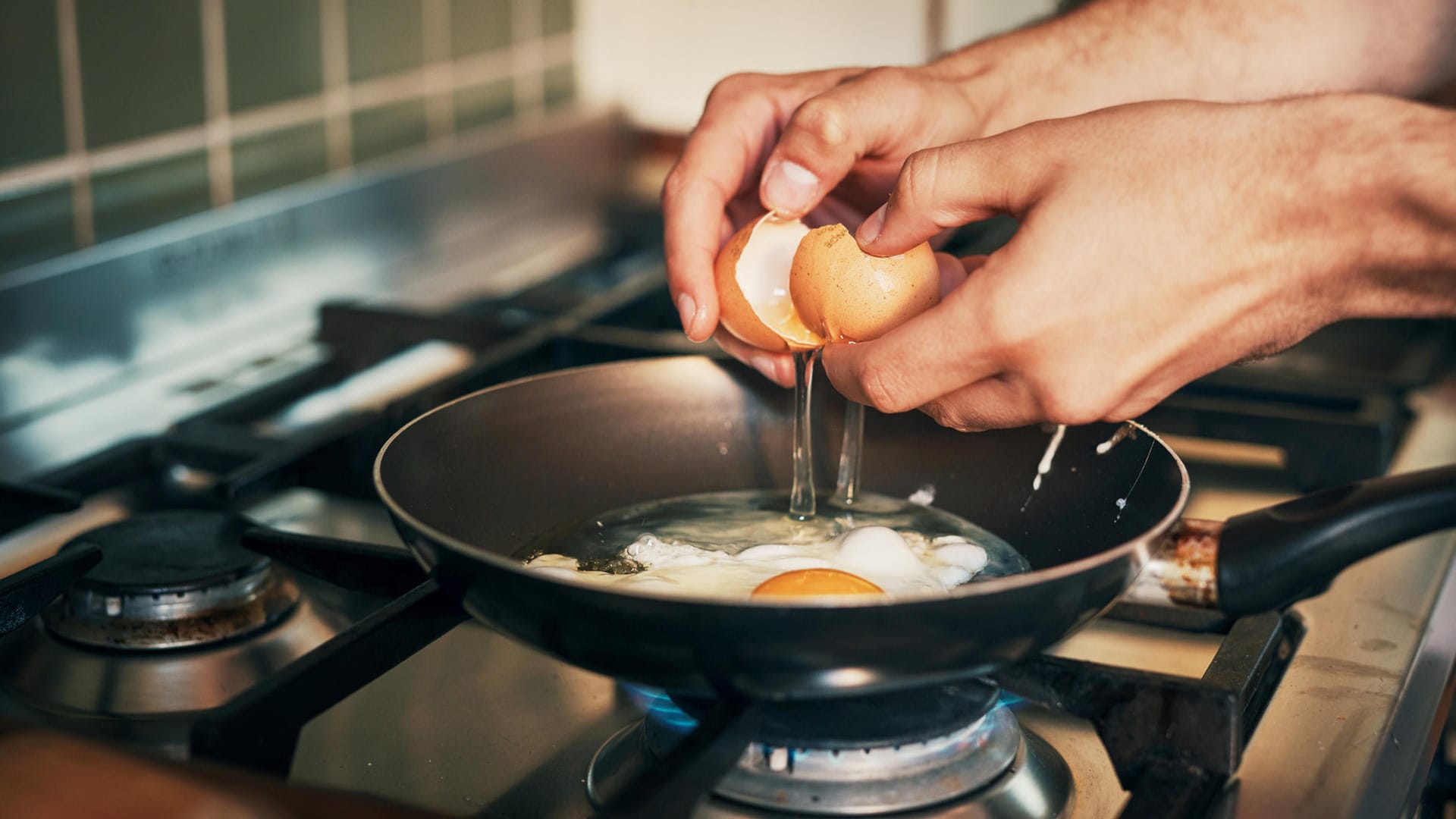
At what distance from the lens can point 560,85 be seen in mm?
1854

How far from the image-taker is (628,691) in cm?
77

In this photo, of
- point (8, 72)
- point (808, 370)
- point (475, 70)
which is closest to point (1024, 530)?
point (808, 370)

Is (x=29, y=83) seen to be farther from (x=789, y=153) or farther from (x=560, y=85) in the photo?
(x=560, y=85)

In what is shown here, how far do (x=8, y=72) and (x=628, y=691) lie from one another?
27.1 inches

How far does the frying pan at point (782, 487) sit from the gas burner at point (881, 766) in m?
0.06

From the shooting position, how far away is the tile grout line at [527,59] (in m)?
1.74

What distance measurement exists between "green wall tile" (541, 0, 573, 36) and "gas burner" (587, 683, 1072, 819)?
131cm

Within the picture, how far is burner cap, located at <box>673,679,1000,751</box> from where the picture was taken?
0.64 metres

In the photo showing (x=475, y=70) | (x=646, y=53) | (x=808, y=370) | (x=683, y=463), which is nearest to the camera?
(x=808, y=370)

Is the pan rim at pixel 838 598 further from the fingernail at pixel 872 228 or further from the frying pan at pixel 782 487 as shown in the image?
the fingernail at pixel 872 228

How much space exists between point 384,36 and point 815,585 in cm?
Answer: 102

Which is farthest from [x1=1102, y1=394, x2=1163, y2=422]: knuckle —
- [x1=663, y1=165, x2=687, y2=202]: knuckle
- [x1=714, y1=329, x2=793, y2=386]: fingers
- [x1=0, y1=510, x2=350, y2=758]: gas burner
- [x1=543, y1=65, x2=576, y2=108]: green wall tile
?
[x1=543, y1=65, x2=576, y2=108]: green wall tile

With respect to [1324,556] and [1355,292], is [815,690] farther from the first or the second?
[1355,292]

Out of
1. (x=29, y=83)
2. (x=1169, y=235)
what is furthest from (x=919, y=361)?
(x=29, y=83)
